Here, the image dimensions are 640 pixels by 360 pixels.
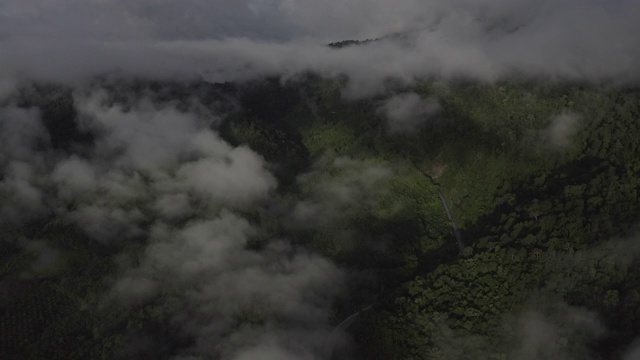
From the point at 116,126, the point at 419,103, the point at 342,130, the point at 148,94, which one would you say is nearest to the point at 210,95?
the point at 148,94

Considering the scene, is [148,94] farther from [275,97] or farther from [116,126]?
A: [275,97]

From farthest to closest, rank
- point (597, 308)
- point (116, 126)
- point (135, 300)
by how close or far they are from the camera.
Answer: point (116, 126) < point (135, 300) < point (597, 308)

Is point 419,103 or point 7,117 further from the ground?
point 419,103

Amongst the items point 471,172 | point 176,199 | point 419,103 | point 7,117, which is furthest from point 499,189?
point 7,117

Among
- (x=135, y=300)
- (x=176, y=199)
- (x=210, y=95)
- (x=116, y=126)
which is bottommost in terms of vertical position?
(x=135, y=300)

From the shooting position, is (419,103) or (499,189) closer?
(499,189)

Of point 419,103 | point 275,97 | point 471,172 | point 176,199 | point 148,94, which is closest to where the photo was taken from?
point 471,172
